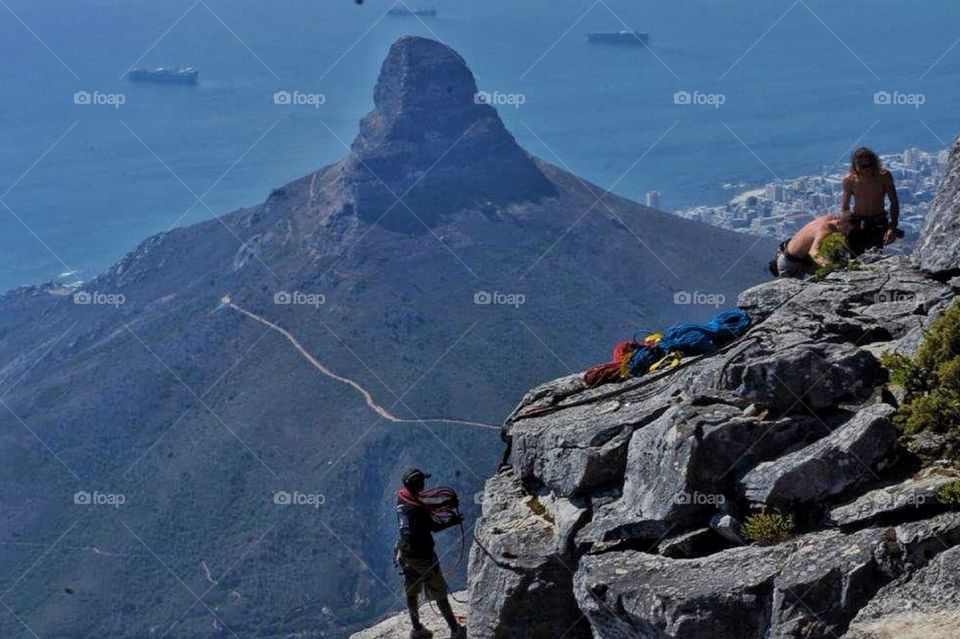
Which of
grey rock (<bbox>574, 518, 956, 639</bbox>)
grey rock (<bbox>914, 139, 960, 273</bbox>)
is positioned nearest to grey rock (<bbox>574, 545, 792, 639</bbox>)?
grey rock (<bbox>574, 518, 956, 639</bbox>)

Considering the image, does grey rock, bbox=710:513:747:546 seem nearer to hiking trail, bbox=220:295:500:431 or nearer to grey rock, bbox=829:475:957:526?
grey rock, bbox=829:475:957:526

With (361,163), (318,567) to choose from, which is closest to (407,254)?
(361,163)

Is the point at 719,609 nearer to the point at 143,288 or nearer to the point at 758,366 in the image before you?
the point at 758,366

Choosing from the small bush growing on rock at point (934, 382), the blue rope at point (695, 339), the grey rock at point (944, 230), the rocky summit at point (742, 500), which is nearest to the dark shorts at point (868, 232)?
the grey rock at point (944, 230)

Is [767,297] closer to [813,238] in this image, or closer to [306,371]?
[813,238]

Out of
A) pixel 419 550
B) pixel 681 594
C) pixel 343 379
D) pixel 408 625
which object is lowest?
pixel 408 625

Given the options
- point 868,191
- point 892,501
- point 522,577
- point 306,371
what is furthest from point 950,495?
point 306,371

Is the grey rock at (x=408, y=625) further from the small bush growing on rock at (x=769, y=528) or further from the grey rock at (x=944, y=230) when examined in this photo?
the grey rock at (x=944, y=230)
